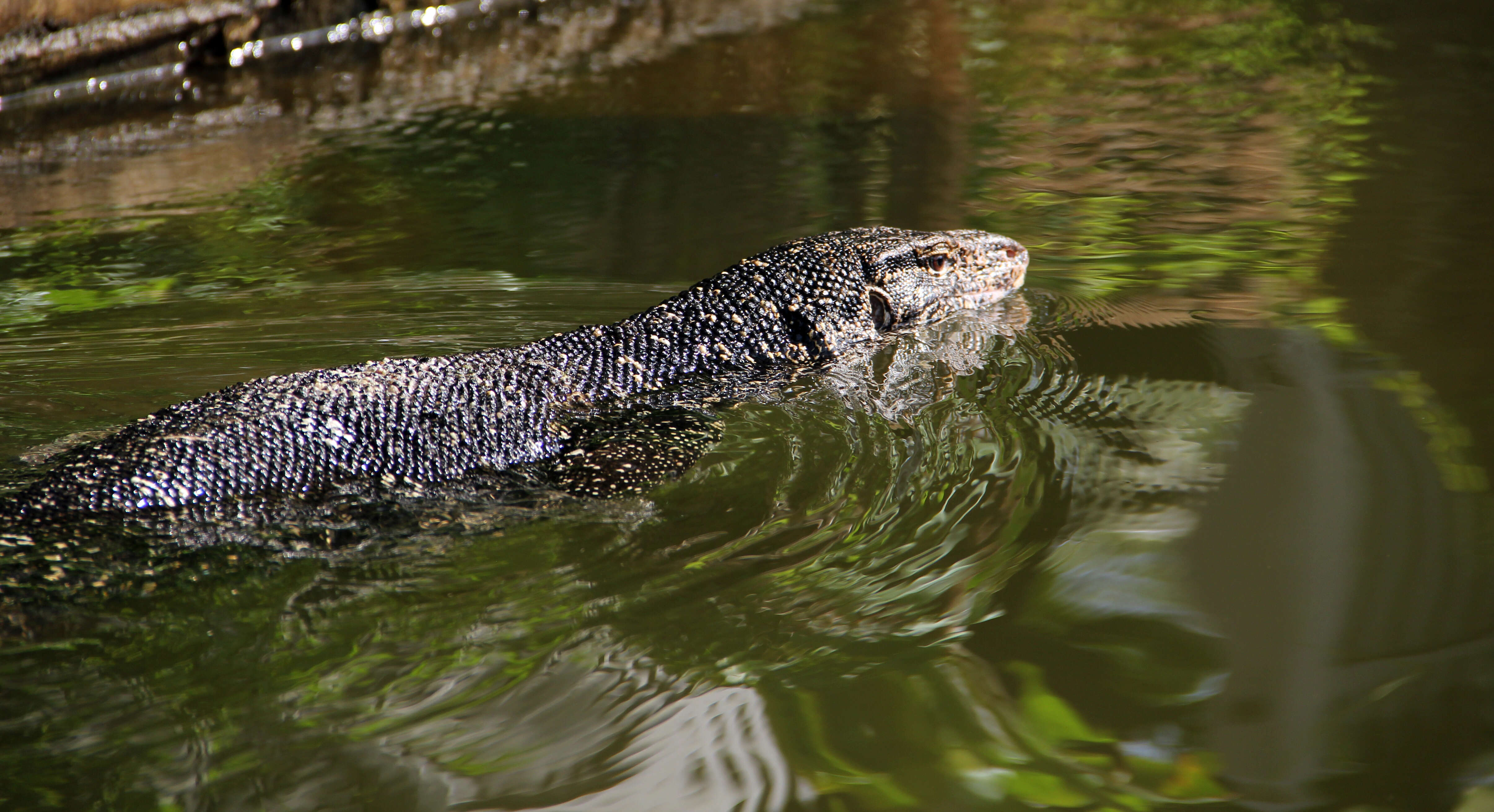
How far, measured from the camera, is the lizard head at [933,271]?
5168 mm

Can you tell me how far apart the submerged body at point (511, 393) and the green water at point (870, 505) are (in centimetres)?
22

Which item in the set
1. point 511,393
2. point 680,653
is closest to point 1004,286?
point 511,393

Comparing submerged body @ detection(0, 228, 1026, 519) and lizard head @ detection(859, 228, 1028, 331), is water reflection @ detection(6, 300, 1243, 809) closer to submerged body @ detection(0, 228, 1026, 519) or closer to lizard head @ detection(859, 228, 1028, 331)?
submerged body @ detection(0, 228, 1026, 519)

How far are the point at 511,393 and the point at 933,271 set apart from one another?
7.08ft

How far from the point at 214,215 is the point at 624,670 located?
593 cm

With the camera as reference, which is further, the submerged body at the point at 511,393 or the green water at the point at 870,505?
the submerged body at the point at 511,393

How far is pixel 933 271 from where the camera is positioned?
211 inches

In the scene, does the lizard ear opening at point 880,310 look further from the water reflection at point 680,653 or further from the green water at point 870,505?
the water reflection at point 680,653

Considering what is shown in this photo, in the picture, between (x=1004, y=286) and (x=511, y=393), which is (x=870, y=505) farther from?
(x=1004, y=286)

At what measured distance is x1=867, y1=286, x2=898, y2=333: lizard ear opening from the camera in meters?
5.13

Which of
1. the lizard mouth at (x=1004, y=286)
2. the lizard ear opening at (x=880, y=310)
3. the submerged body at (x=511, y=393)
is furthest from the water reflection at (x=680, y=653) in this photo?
the lizard mouth at (x=1004, y=286)

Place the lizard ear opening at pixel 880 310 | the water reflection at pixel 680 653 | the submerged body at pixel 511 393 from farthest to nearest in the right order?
the lizard ear opening at pixel 880 310 < the submerged body at pixel 511 393 < the water reflection at pixel 680 653

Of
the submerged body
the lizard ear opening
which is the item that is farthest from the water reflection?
the lizard ear opening

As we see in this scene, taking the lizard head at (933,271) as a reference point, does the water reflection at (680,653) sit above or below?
below
